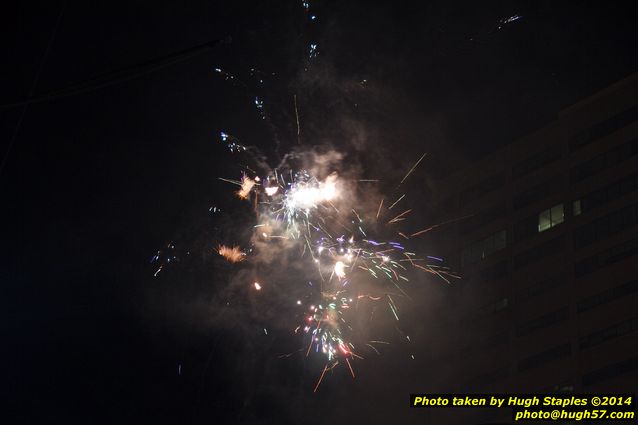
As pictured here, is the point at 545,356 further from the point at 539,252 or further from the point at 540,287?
the point at 539,252

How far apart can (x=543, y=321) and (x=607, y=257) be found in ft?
22.8

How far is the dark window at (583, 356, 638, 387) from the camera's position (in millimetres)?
51938

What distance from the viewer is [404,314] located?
237ft

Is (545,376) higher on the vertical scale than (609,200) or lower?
lower

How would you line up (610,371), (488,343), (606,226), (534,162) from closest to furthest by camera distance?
(610,371) < (606,226) < (488,343) < (534,162)

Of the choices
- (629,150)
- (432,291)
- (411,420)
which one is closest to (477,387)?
(411,420)

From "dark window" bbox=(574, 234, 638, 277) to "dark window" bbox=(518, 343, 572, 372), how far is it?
561cm

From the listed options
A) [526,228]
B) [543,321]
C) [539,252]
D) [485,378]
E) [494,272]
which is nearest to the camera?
[543,321]

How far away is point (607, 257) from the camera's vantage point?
187 feet

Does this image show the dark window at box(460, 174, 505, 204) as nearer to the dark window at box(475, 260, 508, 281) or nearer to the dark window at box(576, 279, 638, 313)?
the dark window at box(475, 260, 508, 281)

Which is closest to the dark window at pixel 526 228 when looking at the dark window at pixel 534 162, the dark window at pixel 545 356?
the dark window at pixel 534 162

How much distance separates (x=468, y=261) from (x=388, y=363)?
11.4 meters

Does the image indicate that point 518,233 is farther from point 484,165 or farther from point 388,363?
point 388,363

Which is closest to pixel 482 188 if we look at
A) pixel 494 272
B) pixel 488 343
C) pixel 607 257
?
pixel 494 272
